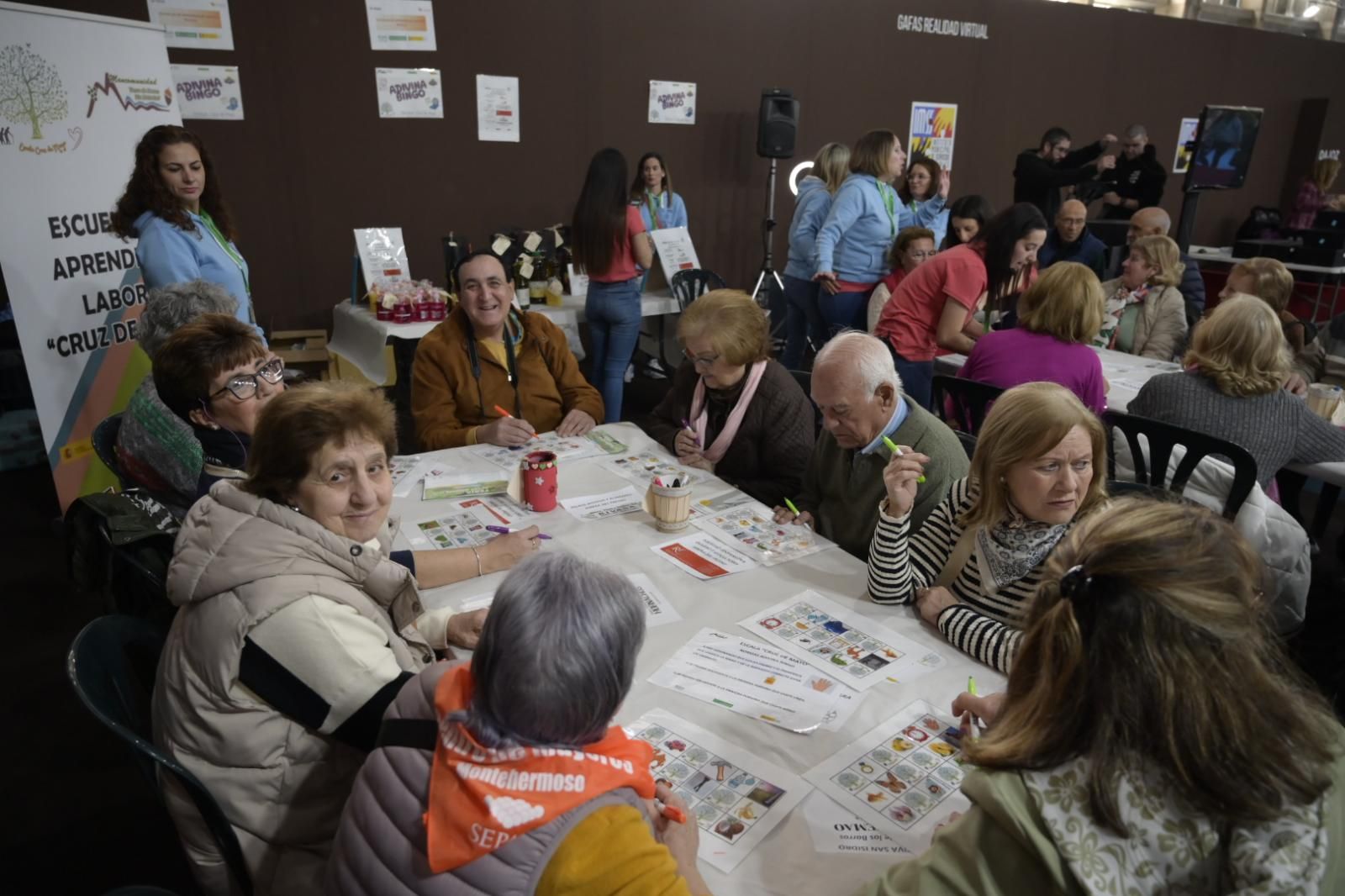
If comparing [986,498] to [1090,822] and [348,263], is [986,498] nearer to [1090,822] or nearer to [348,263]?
[1090,822]

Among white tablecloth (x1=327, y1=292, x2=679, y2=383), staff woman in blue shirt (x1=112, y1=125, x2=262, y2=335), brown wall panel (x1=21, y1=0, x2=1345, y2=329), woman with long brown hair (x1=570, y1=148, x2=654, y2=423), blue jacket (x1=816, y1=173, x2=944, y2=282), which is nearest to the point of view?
staff woman in blue shirt (x1=112, y1=125, x2=262, y2=335)

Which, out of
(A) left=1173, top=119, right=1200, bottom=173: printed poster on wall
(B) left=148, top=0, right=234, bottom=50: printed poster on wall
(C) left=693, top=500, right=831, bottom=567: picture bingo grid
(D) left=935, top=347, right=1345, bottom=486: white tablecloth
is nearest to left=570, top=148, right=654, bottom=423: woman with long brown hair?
(D) left=935, top=347, right=1345, bottom=486: white tablecloth

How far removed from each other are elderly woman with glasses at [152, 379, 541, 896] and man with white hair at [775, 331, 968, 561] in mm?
1131

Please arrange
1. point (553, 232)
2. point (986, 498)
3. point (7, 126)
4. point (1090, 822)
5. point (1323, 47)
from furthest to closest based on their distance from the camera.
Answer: point (1323, 47)
point (553, 232)
point (7, 126)
point (986, 498)
point (1090, 822)

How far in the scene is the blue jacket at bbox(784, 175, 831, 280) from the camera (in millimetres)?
5438

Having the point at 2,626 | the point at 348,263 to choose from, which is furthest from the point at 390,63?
the point at 2,626

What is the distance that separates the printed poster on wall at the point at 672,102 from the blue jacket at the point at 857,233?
2284 mm

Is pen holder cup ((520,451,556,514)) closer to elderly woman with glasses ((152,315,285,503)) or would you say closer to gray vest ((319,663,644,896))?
elderly woman with glasses ((152,315,285,503))

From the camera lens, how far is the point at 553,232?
17.9 ft

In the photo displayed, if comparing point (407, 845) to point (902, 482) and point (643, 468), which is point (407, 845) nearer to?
point (902, 482)

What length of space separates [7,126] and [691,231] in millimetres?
4924

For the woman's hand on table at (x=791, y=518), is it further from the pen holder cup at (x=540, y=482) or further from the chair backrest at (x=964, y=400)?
the chair backrest at (x=964, y=400)

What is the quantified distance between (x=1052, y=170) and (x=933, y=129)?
177cm

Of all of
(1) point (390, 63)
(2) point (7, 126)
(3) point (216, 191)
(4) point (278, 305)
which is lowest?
(4) point (278, 305)
